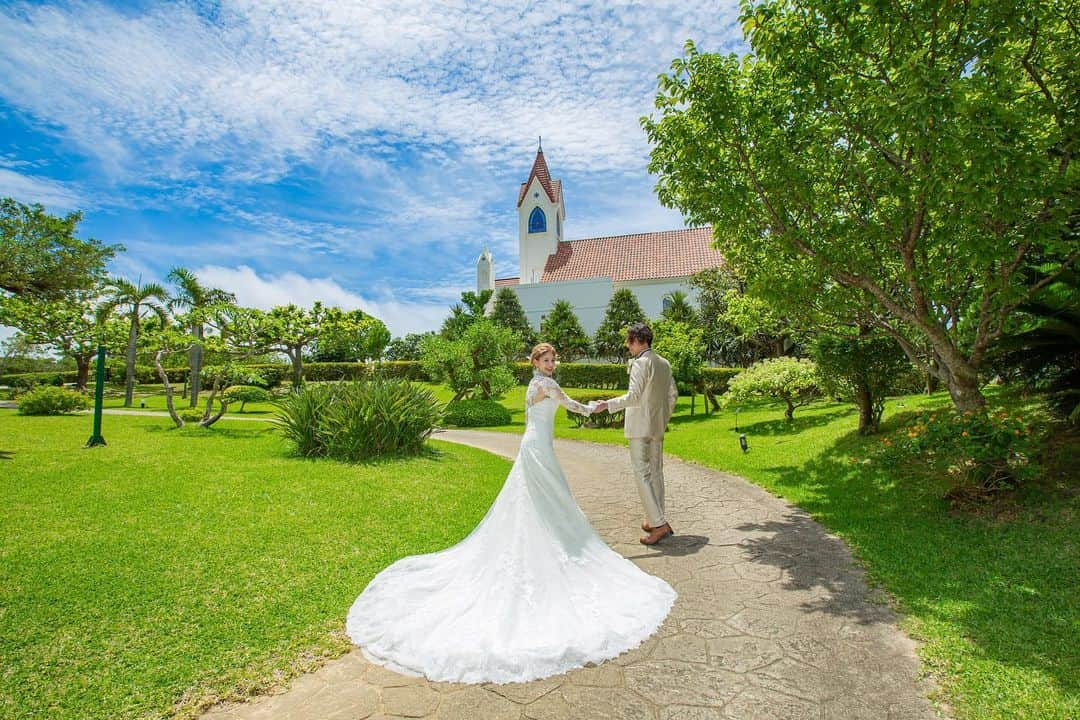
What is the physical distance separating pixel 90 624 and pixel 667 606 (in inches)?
171

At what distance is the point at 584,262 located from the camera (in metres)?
59.6

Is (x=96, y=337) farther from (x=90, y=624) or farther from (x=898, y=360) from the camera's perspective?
(x=898, y=360)

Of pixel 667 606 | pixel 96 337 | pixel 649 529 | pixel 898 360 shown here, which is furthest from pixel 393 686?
pixel 96 337

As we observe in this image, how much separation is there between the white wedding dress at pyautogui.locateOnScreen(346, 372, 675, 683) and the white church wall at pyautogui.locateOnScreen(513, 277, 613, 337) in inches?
1851

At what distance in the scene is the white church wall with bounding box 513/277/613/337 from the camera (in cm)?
5284

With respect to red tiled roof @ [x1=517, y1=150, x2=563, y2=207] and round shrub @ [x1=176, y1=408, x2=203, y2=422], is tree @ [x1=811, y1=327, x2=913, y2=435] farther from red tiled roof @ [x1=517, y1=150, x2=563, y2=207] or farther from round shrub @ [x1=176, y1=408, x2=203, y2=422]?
red tiled roof @ [x1=517, y1=150, x2=563, y2=207]

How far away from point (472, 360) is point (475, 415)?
2200 mm

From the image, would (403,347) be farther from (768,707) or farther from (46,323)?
(768,707)

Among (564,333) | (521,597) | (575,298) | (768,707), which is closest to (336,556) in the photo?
(521,597)

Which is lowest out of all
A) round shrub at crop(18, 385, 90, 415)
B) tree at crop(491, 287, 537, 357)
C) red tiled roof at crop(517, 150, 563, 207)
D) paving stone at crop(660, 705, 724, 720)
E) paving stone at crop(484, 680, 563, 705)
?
paving stone at crop(660, 705, 724, 720)

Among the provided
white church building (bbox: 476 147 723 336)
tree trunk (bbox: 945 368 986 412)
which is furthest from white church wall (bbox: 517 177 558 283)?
tree trunk (bbox: 945 368 986 412)

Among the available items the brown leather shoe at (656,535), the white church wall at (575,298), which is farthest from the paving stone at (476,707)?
the white church wall at (575,298)

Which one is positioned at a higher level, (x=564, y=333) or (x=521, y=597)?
(x=564, y=333)

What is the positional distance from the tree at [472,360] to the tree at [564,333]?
22.7 meters
